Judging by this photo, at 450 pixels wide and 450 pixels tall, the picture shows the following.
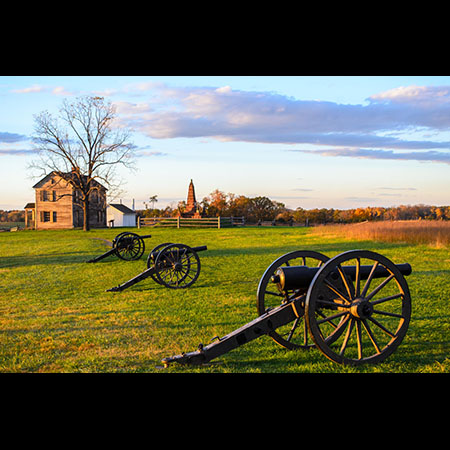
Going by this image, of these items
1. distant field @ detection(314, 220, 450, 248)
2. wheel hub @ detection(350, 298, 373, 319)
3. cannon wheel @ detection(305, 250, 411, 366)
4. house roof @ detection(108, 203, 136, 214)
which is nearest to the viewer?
cannon wheel @ detection(305, 250, 411, 366)

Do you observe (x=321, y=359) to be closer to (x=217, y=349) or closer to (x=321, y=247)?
(x=217, y=349)

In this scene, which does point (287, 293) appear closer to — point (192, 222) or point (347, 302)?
point (347, 302)

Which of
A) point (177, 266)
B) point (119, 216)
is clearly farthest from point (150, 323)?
point (119, 216)

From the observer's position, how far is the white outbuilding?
54.3 metres

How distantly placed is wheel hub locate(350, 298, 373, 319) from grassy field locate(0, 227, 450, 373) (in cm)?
53

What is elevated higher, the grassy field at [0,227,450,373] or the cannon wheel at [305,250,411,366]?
the cannon wheel at [305,250,411,366]

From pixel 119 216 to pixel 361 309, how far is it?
52.2 meters

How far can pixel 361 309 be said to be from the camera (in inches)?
171

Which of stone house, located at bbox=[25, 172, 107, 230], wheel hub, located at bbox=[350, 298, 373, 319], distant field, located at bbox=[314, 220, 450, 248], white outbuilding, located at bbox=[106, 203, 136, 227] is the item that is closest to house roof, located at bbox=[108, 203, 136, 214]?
white outbuilding, located at bbox=[106, 203, 136, 227]

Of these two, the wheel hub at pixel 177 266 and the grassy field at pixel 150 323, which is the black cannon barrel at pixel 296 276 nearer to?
the grassy field at pixel 150 323

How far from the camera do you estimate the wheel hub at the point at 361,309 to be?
434 centimetres

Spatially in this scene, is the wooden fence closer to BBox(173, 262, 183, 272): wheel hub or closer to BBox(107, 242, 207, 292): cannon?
BBox(107, 242, 207, 292): cannon

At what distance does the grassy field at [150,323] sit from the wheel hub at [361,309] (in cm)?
53

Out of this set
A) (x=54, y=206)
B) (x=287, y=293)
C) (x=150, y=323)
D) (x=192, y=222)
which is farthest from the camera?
(x=54, y=206)
